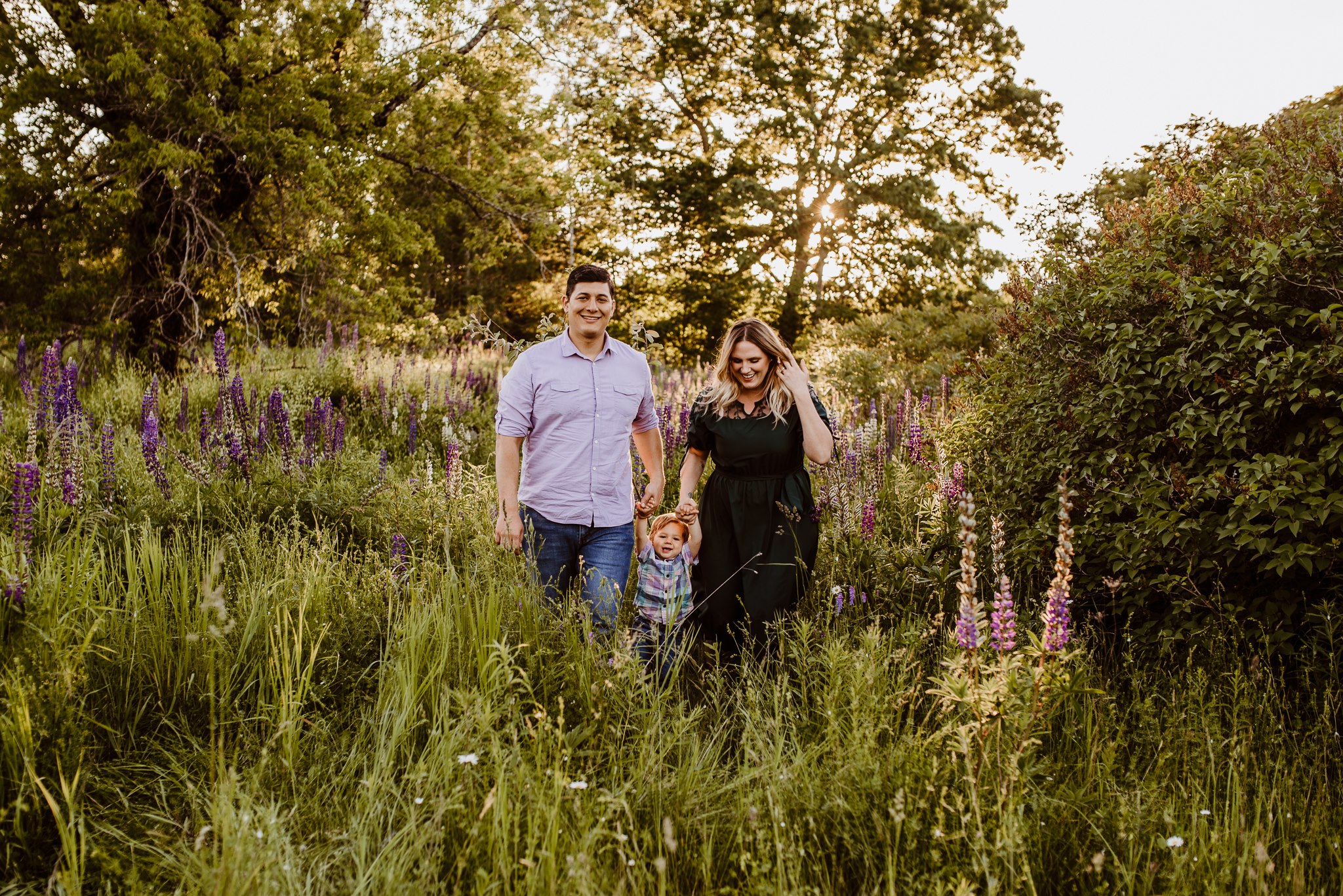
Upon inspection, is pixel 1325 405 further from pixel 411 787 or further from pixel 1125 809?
pixel 411 787

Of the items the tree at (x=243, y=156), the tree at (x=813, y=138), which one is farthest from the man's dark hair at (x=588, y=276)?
the tree at (x=813, y=138)

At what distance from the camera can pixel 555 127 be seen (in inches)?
589

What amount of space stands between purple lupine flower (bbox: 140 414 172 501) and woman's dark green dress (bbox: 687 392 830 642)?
3.35 m

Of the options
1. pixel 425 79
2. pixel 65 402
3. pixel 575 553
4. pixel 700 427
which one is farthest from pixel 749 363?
pixel 425 79

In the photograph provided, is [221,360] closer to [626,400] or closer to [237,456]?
[237,456]

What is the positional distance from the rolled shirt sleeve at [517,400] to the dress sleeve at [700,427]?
87cm

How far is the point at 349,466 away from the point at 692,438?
10.1 feet

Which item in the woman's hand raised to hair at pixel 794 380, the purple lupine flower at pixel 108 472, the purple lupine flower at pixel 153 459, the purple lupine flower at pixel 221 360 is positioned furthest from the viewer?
the purple lupine flower at pixel 221 360

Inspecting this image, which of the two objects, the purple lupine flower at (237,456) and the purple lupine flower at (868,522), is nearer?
the purple lupine flower at (868,522)

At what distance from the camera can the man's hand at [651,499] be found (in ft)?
13.3

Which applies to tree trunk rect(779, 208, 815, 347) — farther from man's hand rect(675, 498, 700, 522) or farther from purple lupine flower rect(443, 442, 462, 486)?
man's hand rect(675, 498, 700, 522)

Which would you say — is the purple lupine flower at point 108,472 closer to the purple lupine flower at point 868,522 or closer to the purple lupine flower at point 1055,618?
the purple lupine flower at point 868,522

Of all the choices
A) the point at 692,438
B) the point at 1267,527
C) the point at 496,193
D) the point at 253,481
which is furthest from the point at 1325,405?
the point at 496,193

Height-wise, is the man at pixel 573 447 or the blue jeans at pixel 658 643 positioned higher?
the man at pixel 573 447
